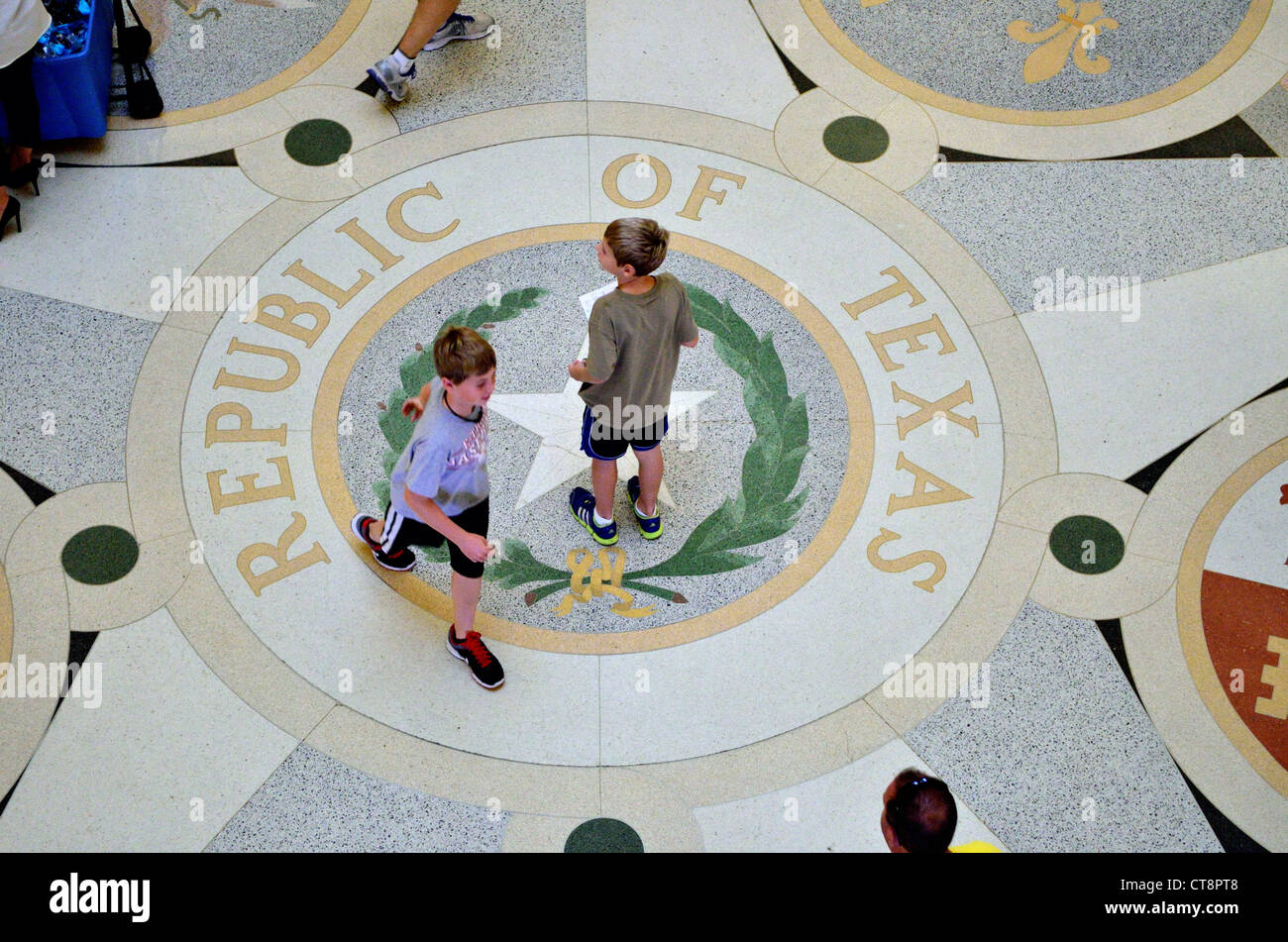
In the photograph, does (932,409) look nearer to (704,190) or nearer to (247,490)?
(704,190)

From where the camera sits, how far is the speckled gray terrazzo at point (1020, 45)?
20.3ft

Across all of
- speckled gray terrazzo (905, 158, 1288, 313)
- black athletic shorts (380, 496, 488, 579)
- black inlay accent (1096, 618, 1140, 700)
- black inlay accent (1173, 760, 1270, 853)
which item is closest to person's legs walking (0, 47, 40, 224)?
black athletic shorts (380, 496, 488, 579)

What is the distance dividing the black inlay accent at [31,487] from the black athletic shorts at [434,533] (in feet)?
4.83

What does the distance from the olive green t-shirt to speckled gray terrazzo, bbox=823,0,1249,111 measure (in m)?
3.04

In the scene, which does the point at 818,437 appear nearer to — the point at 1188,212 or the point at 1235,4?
the point at 1188,212

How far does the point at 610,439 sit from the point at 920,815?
1866 mm

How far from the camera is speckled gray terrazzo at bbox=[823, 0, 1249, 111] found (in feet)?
20.3

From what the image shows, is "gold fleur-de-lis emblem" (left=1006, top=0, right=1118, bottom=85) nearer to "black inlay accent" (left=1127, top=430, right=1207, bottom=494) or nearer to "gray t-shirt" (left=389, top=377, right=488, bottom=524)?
"black inlay accent" (left=1127, top=430, right=1207, bottom=494)

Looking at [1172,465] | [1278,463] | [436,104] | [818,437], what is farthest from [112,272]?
[1278,463]

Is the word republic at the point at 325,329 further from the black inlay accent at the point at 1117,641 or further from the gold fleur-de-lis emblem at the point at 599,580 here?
the gold fleur-de-lis emblem at the point at 599,580

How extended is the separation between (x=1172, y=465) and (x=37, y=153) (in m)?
5.33

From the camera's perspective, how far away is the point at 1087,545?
4691mm

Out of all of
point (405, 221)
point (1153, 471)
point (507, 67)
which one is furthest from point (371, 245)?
point (1153, 471)

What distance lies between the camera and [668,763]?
417cm
